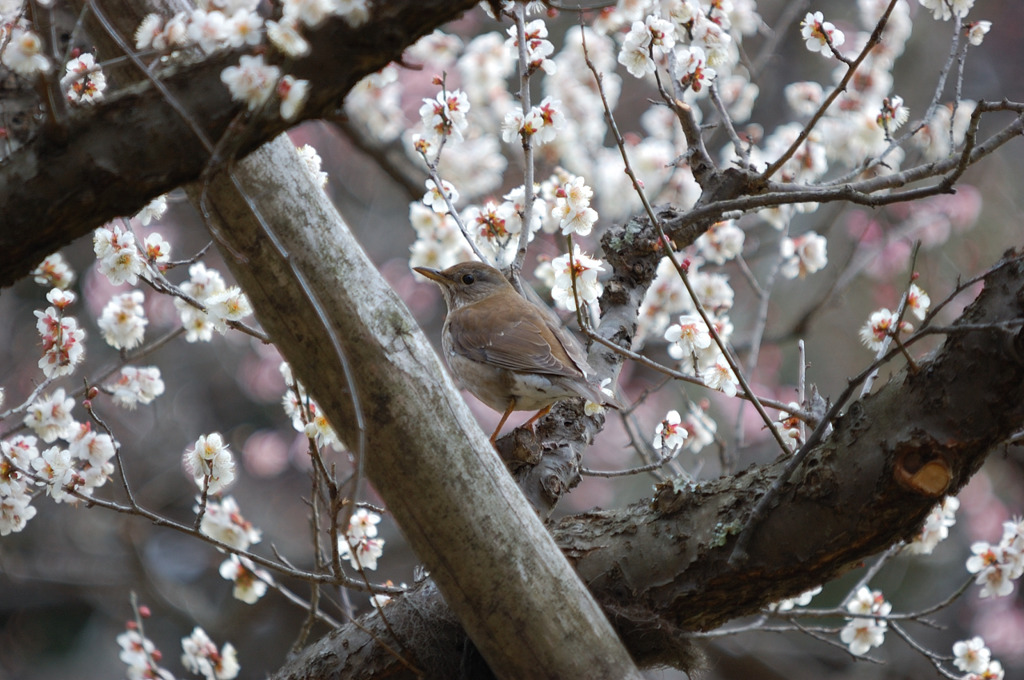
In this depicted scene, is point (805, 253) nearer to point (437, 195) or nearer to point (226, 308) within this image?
point (437, 195)

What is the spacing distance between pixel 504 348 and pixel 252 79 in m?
2.24

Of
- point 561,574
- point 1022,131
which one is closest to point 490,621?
point 561,574

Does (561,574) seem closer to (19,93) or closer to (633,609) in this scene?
(633,609)

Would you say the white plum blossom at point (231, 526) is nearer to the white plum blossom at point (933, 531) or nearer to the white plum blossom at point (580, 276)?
the white plum blossom at point (580, 276)

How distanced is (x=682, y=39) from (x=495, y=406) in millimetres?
1747

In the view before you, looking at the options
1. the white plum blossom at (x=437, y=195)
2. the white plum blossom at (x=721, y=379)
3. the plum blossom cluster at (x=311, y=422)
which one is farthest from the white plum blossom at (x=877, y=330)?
the plum blossom cluster at (x=311, y=422)

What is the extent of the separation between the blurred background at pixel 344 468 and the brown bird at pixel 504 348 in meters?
1.65

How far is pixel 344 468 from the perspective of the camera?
5.09 m

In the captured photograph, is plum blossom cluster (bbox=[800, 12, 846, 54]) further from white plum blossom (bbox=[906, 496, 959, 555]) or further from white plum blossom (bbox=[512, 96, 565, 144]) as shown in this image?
white plum blossom (bbox=[906, 496, 959, 555])

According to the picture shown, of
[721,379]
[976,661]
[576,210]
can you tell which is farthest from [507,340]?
[976,661]

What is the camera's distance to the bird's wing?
342cm

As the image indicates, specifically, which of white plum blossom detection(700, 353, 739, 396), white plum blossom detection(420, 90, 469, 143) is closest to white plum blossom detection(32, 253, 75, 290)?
white plum blossom detection(420, 90, 469, 143)

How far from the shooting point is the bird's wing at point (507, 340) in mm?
3422

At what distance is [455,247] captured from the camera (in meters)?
4.02
